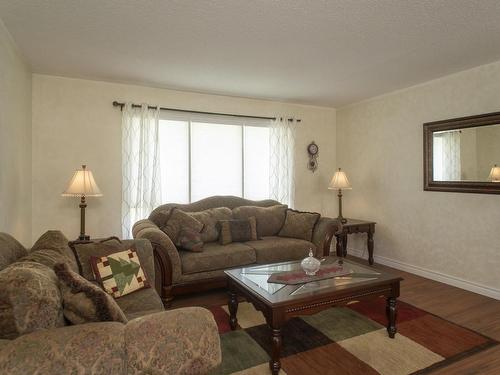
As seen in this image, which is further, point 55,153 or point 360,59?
point 55,153

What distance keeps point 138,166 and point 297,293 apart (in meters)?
2.66

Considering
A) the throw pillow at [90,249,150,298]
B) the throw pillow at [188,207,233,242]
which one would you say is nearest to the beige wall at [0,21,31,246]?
the throw pillow at [90,249,150,298]

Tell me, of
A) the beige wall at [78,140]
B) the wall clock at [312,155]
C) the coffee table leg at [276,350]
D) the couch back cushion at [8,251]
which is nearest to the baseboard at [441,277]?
the wall clock at [312,155]

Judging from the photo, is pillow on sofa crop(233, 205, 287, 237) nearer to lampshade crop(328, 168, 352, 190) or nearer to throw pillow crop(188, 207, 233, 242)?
throw pillow crop(188, 207, 233, 242)

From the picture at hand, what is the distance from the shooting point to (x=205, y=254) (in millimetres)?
3160

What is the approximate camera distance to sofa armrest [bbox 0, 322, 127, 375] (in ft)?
3.13

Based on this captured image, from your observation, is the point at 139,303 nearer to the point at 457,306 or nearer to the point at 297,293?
the point at 297,293

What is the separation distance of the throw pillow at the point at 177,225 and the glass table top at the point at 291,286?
94 centimetres

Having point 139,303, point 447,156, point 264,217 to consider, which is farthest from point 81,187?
point 447,156

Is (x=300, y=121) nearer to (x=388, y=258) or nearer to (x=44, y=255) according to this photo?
(x=388, y=258)

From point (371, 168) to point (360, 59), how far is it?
77.6 inches

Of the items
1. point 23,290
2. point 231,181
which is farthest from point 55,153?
point 23,290

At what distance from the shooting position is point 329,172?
5.20 meters

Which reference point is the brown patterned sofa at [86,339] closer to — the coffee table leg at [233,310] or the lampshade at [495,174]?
the coffee table leg at [233,310]
